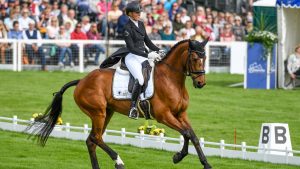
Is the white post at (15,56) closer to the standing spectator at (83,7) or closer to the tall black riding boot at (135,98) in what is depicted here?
the standing spectator at (83,7)

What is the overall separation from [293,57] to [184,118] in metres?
14.7

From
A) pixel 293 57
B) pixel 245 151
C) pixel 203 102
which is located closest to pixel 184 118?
pixel 245 151

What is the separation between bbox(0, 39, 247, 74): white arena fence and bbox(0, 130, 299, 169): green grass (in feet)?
41.5

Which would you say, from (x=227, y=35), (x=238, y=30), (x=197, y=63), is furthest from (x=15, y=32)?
(x=197, y=63)

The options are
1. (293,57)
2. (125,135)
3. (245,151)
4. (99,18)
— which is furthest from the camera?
(99,18)

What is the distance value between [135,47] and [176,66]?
80 centimetres

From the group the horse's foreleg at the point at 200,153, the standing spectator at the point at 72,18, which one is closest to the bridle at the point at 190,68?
the horse's foreleg at the point at 200,153

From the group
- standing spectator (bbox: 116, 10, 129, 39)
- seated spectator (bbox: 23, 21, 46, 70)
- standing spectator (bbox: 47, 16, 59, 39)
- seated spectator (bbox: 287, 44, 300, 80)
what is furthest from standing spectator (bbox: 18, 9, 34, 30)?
seated spectator (bbox: 287, 44, 300, 80)

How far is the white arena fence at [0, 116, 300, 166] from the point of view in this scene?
1873cm

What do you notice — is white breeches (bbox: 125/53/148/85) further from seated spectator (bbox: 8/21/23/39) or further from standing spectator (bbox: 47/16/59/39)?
standing spectator (bbox: 47/16/59/39)

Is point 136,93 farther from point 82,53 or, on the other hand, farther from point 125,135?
point 82,53

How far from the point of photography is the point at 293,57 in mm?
30844

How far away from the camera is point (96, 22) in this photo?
36156 millimetres

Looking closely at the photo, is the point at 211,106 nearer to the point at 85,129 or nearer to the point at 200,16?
the point at 85,129
